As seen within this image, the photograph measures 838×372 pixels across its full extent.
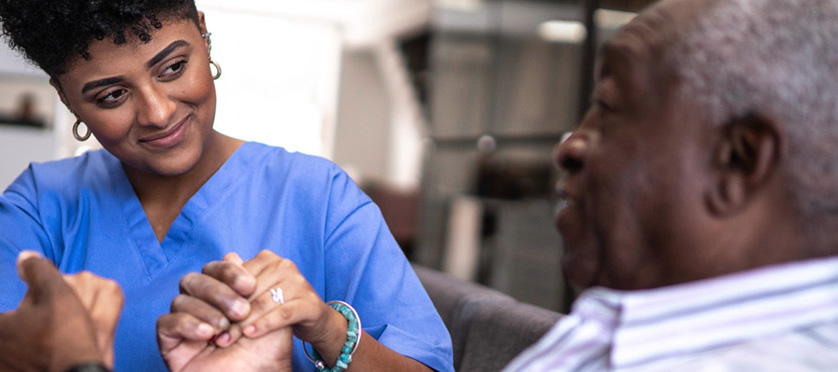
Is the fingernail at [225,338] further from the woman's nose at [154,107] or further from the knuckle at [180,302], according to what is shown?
the woman's nose at [154,107]

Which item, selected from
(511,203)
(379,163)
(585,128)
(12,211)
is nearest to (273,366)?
(585,128)

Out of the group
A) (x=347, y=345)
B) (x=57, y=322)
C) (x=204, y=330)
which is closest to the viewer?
(x=57, y=322)

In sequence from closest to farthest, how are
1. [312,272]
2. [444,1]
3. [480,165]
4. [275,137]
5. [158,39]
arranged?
1. [158,39]
2. [312,272]
3. [480,165]
4. [444,1]
5. [275,137]

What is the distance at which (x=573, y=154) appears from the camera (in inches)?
24.3

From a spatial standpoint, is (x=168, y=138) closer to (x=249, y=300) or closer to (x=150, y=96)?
(x=150, y=96)

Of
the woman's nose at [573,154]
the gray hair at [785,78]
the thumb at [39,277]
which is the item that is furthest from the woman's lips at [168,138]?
the gray hair at [785,78]

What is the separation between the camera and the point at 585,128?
2.09 ft

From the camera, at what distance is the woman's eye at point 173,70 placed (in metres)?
1.09

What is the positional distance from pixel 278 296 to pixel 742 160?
51cm

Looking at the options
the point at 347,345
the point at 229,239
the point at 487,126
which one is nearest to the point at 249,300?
the point at 347,345

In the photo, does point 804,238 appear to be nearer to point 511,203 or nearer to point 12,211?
point 12,211

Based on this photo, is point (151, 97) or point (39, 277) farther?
point (151, 97)

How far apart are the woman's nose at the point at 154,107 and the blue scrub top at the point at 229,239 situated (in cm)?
16

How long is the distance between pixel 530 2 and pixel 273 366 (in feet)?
11.0
